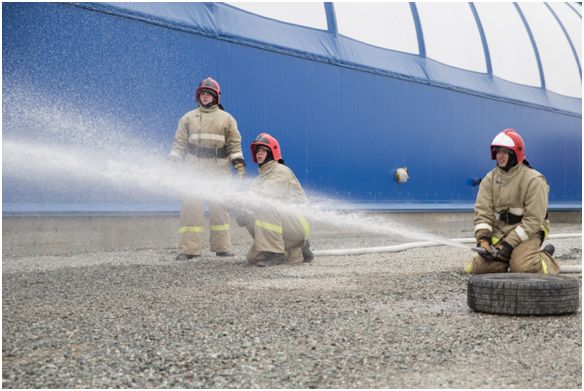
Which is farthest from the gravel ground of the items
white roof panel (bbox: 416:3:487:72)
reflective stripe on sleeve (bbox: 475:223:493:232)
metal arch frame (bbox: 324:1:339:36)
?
white roof panel (bbox: 416:3:487:72)

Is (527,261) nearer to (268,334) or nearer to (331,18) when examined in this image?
(268,334)

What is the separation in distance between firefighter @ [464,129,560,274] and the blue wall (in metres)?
4.81

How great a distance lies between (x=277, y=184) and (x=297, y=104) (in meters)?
4.15

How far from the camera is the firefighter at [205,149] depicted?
7.64 meters

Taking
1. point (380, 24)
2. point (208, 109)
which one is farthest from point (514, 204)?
point (380, 24)

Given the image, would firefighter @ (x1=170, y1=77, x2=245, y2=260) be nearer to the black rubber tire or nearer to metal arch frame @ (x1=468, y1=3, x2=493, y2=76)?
the black rubber tire

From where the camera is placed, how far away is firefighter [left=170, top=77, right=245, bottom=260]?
25.1 ft

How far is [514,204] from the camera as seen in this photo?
5902 millimetres

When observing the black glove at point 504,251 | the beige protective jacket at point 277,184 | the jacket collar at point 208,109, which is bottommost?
the black glove at point 504,251

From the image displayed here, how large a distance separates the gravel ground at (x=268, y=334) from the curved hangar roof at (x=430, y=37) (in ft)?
15.9

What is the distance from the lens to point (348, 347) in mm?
3406

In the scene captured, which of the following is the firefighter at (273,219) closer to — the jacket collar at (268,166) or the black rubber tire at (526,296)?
the jacket collar at (268,166)

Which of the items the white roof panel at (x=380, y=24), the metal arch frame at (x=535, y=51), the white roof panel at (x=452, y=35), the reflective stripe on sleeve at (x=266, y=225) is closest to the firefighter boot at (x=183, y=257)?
the reflective stripe on sleeve at (x=266, y=225)

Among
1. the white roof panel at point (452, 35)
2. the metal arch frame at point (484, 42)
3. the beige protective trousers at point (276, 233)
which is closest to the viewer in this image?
the beige protective trousers at point (276, 233)
